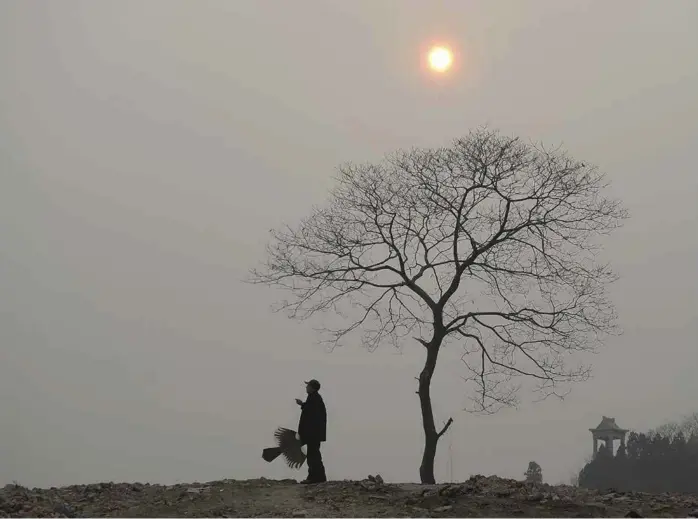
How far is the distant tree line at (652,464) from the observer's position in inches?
1693

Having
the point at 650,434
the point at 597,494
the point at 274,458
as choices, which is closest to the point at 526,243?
the point at 597,494

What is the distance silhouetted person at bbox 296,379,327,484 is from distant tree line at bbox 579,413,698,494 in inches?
1212

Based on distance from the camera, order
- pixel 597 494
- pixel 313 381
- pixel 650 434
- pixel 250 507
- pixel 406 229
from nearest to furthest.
Result: pixel 250 507
pixel 597 494
pixel 313 381
pixel 406 229
pixel 650 434

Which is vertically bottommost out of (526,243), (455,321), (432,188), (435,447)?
(435,447)

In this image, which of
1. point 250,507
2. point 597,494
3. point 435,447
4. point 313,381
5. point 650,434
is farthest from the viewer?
point 650,434

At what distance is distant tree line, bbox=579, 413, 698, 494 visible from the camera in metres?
43.0

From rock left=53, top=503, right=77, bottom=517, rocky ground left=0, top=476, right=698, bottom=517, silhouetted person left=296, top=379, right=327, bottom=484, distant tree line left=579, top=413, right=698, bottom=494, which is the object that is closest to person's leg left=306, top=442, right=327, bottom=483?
silhouetted person left=296, top=379, right=327, bottom=484

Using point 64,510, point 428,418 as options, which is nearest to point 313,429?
point 428,418

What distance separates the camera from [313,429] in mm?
14406

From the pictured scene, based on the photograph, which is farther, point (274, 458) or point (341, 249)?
point (341, 249)

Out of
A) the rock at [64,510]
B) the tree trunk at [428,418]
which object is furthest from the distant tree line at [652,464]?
the rock at [64,510]

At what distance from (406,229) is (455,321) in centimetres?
266

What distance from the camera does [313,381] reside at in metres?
14.5

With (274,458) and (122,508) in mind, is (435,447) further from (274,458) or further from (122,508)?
(122,508)
